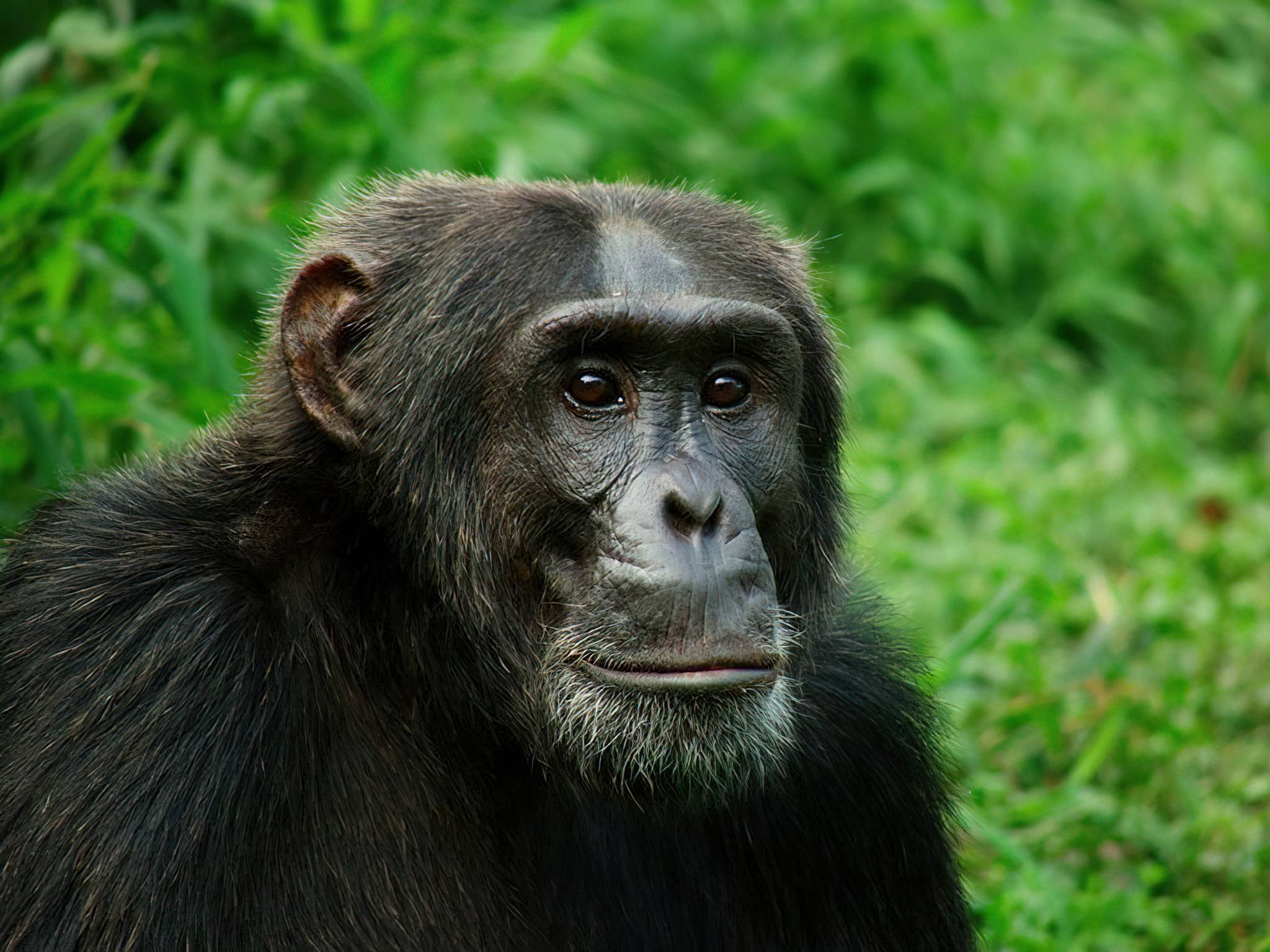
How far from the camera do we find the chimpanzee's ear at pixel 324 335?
3.85 meters

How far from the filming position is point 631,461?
143 inches

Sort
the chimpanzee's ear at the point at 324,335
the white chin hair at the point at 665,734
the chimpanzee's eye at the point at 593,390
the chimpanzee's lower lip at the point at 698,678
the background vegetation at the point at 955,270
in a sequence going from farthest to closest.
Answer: the background vegetation at the point at 955,270 → the chimpanzee's ear at the point at 324,335 → the chimpanzee's eye at the point at 593,390 → the white chin hair at the point at 665,734 → the chimpanzee's lower lip at the point at 698,678

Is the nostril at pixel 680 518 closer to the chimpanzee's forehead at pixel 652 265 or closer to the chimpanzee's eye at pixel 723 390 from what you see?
the chimpanzee's eye at pixel 723 390

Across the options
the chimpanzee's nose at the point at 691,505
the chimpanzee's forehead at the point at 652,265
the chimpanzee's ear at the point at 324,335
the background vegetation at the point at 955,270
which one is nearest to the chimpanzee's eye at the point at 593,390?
the chimpanzee's forehead at the point at 652,265

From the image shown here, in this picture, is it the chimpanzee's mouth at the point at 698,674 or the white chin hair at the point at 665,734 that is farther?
the white chin hair at the point at 665,734

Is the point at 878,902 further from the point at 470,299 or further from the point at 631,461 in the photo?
the point at 470,299

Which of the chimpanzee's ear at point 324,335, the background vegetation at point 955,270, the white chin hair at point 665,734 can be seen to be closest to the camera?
the white chin hair at point 665,734

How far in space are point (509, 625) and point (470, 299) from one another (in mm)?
798

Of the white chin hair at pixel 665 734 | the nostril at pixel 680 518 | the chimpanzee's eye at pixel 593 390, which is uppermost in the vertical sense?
the chimpanzee's eye at pixel 593 390

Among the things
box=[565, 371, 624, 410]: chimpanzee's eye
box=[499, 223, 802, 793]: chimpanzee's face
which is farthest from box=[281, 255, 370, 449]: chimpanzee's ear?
box=[565, 371, 624, 410]: chimpanzee's eye

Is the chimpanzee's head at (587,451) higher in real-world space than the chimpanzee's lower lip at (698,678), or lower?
higher

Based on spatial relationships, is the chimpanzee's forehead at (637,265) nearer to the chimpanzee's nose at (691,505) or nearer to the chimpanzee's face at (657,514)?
the chimpanzee's face at (657,514)

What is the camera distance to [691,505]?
11.4ft

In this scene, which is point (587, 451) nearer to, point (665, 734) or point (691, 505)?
Result: point (691, 505)
